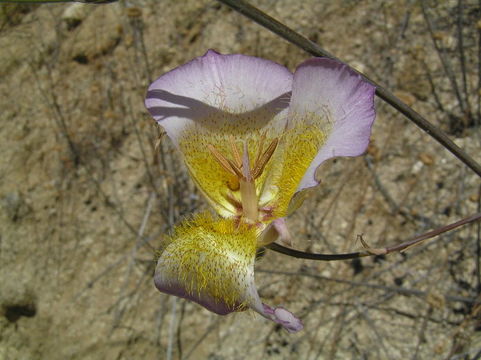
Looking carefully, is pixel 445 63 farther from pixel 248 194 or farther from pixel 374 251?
pixel 374 251

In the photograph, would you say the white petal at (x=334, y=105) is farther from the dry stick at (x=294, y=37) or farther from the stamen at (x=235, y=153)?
the stamen at (x=235, y=153)

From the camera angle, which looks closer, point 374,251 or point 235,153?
point 374,251

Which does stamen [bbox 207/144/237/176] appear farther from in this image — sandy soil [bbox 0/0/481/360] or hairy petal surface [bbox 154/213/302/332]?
sandy soil [bbox 0/0/481/360]

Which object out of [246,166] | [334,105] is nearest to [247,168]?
A: [246,166]

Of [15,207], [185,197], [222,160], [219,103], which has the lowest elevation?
[15,207]

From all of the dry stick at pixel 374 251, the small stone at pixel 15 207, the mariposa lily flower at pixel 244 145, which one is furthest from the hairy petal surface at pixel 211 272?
the small stone at pixel 15 207

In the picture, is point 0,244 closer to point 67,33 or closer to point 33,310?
point 33,310

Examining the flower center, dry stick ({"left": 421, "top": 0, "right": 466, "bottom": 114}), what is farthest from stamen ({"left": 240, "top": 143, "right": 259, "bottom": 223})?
dry stick ({"left": 421, "top": 0, "right": 466, "bottom": 114})
